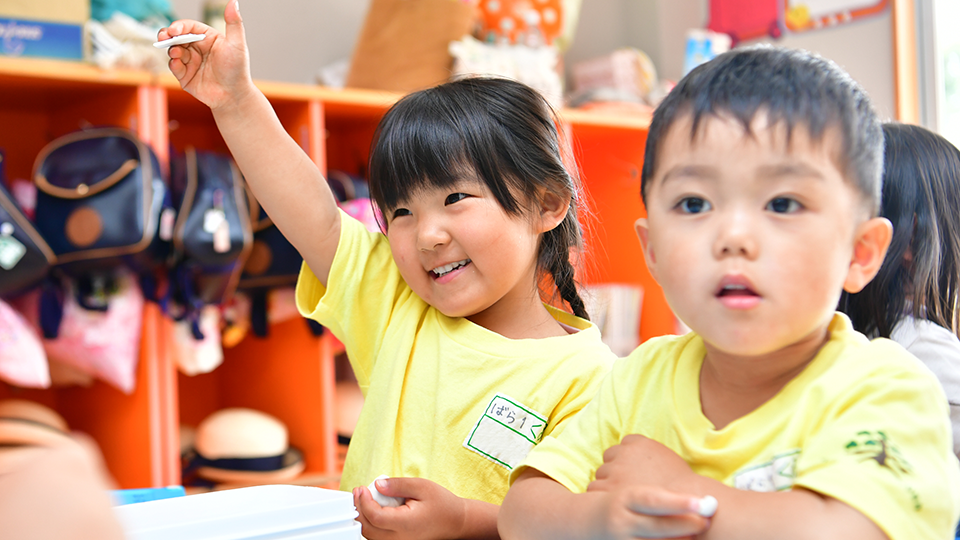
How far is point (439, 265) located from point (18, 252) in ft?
3.72

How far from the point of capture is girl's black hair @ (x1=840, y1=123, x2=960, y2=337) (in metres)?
0.91

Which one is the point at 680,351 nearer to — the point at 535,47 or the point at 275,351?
the point at 275,351

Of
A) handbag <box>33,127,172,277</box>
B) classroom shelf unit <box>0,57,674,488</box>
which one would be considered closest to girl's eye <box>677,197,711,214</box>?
classroom shelf unit <box>0,57,674,488</box>

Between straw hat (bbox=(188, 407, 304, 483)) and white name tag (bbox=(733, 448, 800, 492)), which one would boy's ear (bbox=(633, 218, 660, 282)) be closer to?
white name tag (bbox=(733, 448, 800, 492))

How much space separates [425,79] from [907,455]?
2.01m

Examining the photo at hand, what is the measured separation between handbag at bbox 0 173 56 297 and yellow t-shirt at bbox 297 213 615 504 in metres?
0.95

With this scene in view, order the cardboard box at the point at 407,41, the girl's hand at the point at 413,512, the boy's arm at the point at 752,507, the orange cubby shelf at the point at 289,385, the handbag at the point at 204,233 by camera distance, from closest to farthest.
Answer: the boy's arm at the point at 752,507, the girl's hand at the point at 413,512, the handbag at the point at 204,233, the orange cubby shelf at the point at 289,385, the cardboard box at the point at 407,41

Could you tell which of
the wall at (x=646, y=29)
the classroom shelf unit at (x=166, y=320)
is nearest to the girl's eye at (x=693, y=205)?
the classroom shelf unit at (x=166, y=320)

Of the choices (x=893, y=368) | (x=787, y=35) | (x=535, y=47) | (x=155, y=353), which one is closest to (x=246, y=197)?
(x=155, y=353)

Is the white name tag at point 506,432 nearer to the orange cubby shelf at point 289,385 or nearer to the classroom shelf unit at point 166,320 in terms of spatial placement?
the classroom shelf unit at point 166,320

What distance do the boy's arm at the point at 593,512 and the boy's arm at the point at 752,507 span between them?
0.05 ft

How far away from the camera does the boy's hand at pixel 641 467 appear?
526 mm

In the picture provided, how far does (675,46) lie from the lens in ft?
11.1

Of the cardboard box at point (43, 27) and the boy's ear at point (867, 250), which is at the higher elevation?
the cardboard box at point (43, 27)
